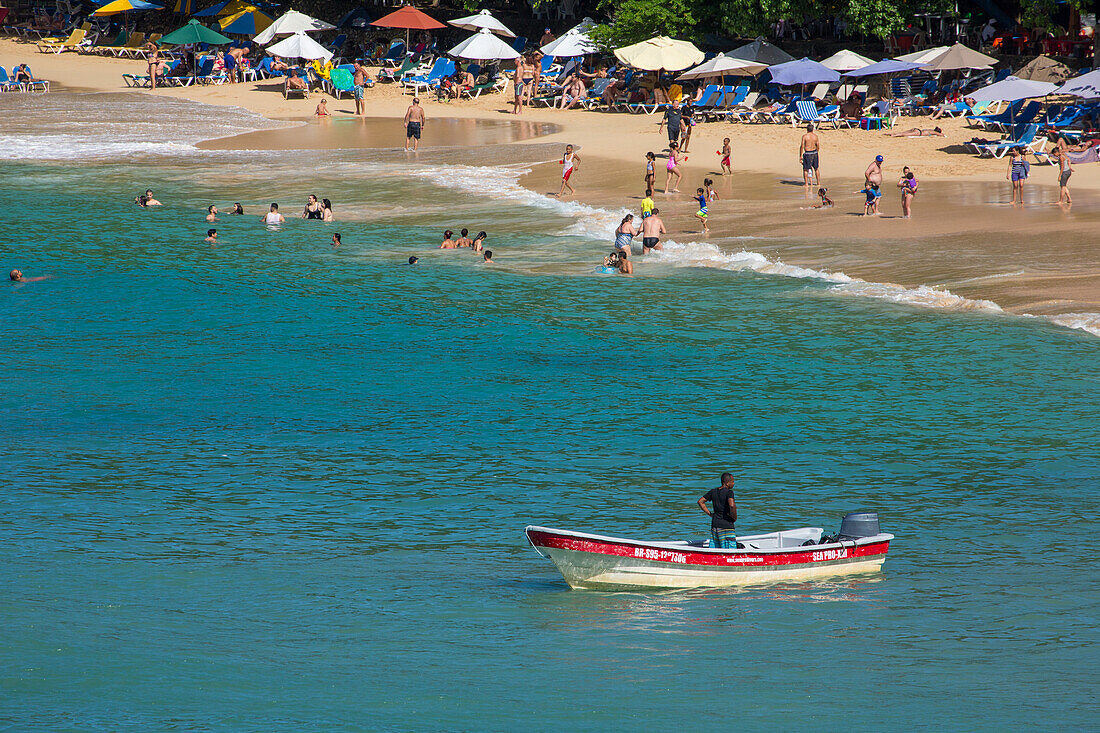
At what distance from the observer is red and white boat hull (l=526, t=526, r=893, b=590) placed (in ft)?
33.1

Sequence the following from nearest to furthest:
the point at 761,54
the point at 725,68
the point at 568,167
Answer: the point at 568,167 → the point at 725,68 → the point at 761,54

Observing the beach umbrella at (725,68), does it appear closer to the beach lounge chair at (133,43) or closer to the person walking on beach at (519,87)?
the person walking on beach at (519,87)

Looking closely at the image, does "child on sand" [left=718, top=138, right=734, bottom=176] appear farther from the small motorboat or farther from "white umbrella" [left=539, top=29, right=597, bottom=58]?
the small motorboat

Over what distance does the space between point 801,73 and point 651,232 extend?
56.5ft

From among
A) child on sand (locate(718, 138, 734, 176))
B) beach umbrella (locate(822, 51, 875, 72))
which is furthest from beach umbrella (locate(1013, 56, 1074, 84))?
child on sand (locate(718, 138, 734, 176))

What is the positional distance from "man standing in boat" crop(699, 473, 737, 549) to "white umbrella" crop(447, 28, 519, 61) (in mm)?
40616

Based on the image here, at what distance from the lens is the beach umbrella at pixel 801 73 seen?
130ft

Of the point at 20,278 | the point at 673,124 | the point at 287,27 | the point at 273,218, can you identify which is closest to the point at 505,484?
the point at 20,278

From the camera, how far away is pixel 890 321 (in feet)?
66.3

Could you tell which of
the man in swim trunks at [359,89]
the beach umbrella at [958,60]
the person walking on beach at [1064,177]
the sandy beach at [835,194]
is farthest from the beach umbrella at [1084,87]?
the man in swim trunks at [359,89]

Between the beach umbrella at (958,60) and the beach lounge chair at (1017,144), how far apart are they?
5.28 metres

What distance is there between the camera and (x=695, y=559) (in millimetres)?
10414

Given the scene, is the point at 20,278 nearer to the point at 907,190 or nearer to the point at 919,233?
the point at 919,233

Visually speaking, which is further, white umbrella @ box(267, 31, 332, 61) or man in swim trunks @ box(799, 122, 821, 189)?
white umbrella @ box(267, 31, 332, 61)
